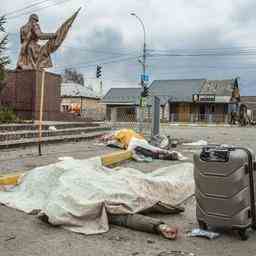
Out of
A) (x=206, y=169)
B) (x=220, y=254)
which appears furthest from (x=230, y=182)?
(x=220, y=254)

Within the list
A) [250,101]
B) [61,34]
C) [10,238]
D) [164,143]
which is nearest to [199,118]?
[250,101]

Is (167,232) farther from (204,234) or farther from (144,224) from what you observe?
(204,234)

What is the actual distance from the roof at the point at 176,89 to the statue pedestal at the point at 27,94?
38512 mm

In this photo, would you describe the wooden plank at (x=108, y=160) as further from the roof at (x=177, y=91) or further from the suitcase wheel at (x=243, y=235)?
the roof at (x=177, y=91)

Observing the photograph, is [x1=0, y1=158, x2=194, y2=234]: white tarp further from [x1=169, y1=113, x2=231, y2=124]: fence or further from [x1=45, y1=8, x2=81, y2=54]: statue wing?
A: [x1=169, y1=113, x2=231, y2=124]: fence

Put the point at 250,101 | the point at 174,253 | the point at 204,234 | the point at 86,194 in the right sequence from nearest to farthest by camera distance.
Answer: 1. the point at 174,253
2. the point at 204,234
3. the point at 86,194
4. the point at 250,101

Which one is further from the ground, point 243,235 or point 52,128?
point 52,128

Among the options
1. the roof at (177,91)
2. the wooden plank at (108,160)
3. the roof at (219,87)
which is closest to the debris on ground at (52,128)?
the wooden plank at (108,160)

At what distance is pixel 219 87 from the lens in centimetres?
6091

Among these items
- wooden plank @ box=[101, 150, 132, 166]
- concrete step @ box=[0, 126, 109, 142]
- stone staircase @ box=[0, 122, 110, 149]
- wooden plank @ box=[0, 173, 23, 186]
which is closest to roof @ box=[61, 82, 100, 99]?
stone staircase @ box=[0, 122, 110, 149]

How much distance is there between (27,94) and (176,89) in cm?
4363

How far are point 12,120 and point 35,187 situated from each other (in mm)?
11809

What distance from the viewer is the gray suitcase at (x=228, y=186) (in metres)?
4.80

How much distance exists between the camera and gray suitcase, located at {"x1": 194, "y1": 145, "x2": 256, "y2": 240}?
4.80m
